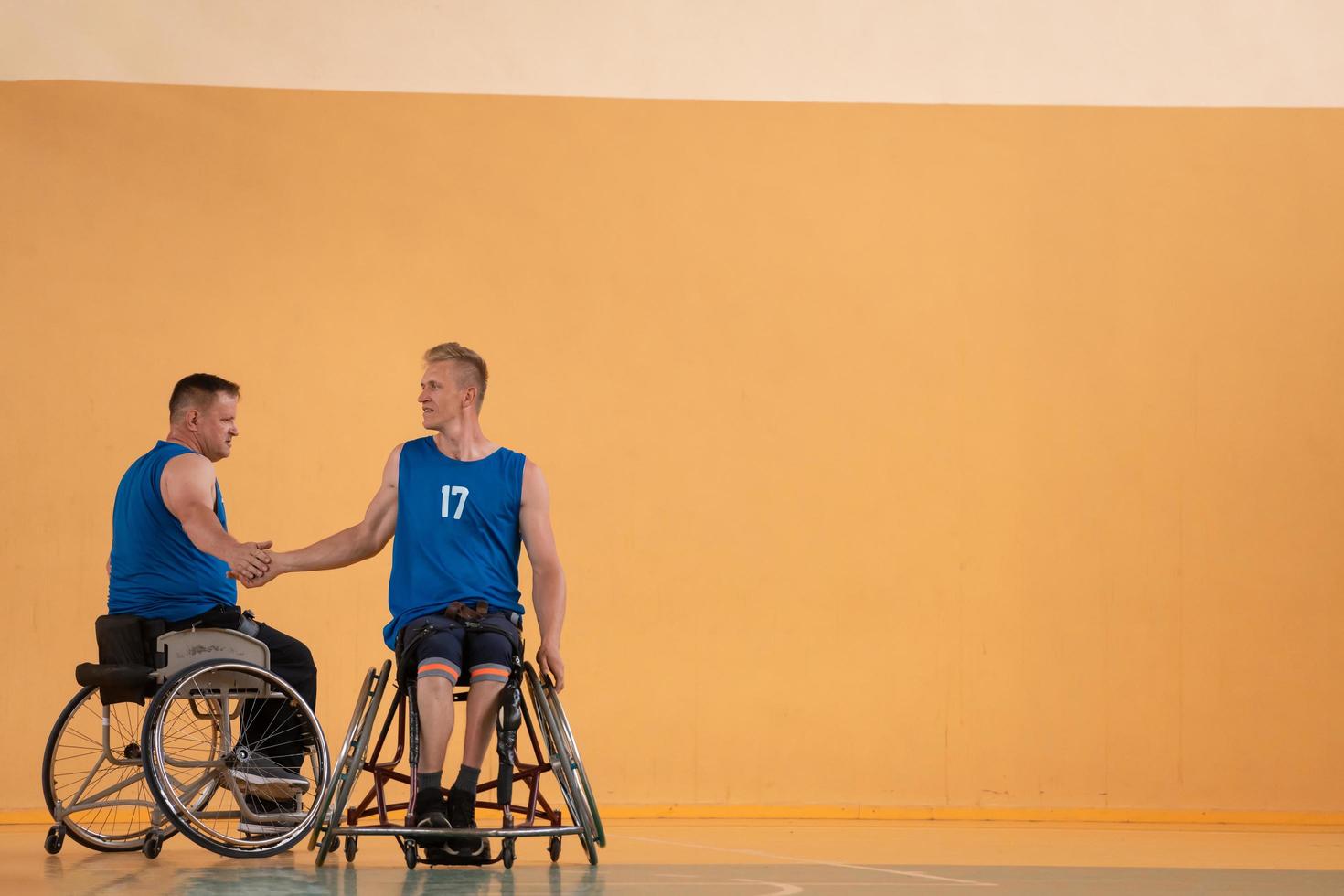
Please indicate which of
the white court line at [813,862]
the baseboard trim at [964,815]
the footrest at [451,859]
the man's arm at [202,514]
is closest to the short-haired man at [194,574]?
the man's arm at [202,514]

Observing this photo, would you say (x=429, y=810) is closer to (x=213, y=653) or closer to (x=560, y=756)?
(x=560, y=756)

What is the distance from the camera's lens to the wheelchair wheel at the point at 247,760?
3.06m

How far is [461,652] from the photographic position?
3121 millimetres

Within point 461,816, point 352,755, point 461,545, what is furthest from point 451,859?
point 461,545

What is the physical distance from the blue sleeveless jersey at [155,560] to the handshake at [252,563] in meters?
0.18

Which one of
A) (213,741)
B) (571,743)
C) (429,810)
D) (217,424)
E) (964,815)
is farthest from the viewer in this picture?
(964,815)

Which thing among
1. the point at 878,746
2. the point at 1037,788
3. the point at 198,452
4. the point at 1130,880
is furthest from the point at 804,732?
the point at 198,452

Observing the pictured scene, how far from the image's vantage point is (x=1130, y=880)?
3.25m

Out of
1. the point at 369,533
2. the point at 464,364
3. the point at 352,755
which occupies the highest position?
the point at 464,364

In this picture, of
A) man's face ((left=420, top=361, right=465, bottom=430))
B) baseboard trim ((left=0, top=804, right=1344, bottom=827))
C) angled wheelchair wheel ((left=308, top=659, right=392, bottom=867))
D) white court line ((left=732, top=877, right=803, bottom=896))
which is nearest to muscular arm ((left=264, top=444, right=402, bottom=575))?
man's face ((left=420, top=361, right=465, bottom=430))

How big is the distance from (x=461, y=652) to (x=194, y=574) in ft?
2.43

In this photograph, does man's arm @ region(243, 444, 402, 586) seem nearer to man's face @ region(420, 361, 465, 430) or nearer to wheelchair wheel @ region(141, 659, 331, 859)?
man's face @ region(420, 361, 465, 430)

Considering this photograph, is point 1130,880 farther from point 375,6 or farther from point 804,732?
point 375,6

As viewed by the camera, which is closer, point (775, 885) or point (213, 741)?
point (775, 885)
